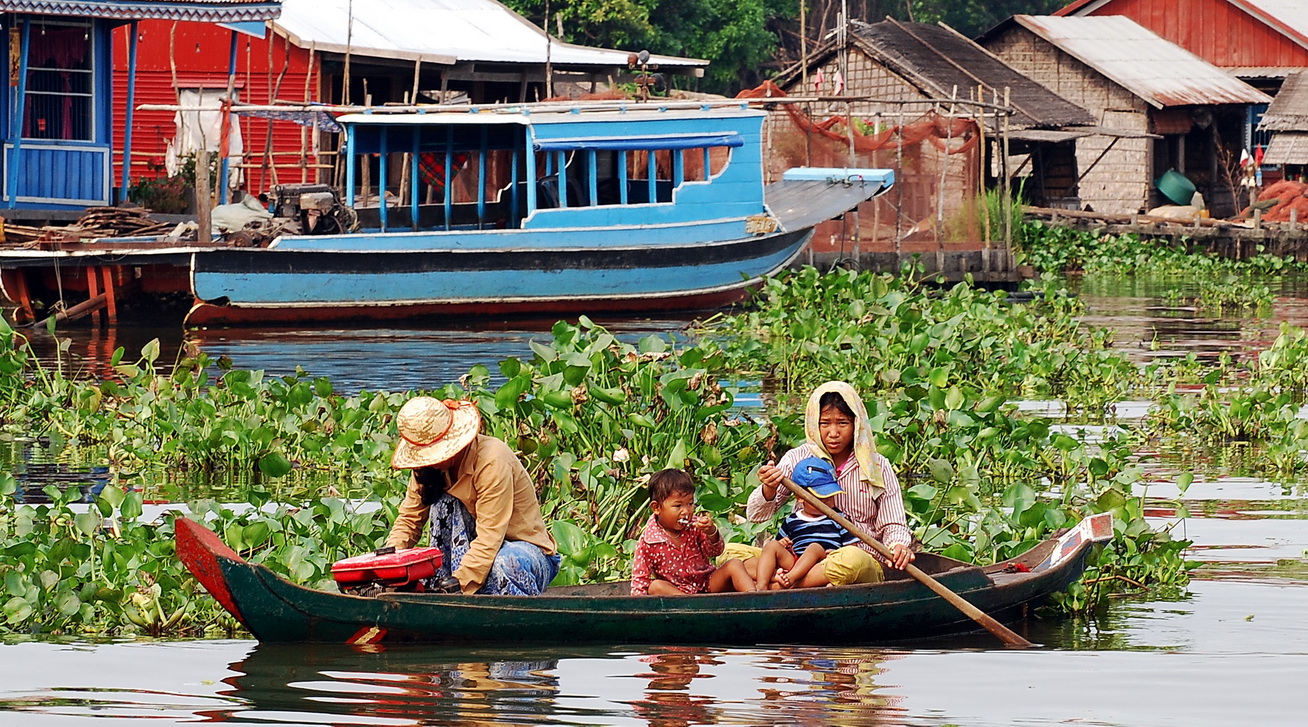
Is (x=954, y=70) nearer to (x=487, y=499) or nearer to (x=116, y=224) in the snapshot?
(x=116, y=224)

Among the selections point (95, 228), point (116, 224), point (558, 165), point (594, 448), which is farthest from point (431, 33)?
point (594, 448)

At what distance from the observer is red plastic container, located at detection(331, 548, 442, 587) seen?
19.8 feet

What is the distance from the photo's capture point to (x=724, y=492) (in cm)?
772

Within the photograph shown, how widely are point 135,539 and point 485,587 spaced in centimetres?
152

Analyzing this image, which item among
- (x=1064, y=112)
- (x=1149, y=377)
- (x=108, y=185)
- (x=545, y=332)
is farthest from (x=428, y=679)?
(x=1064, y=112)

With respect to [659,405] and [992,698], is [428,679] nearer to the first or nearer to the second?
[992,698]

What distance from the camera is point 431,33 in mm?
24266

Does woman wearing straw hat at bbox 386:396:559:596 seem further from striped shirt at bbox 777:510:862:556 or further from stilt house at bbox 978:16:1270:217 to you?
stilt house at bbox 978:16:1270:217

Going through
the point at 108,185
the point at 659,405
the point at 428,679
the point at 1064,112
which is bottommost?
the point at 428,679

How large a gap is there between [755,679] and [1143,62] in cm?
2821

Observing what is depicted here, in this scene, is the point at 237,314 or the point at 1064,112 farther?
the point at 1064,112

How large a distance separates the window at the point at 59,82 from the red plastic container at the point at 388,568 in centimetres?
1358

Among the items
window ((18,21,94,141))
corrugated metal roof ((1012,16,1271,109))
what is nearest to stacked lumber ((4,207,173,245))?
window ((18,21,94,141))

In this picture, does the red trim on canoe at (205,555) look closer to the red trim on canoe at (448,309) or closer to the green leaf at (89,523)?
the green leaf at (89,523)
